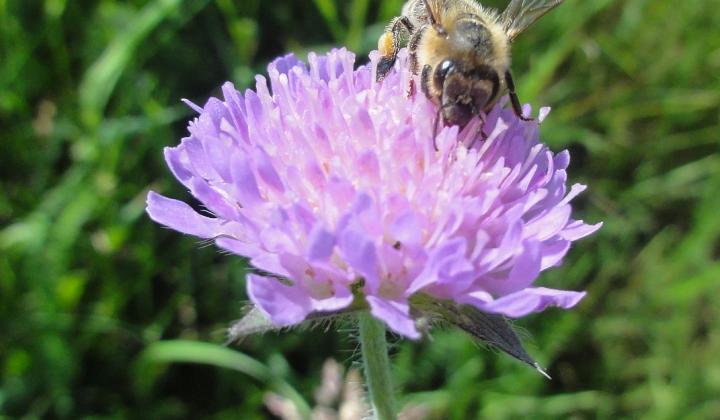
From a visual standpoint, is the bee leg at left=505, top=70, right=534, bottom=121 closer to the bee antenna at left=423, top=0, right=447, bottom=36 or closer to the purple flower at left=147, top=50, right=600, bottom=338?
the purple flower at left=147, top=50, right=600, bottom=338

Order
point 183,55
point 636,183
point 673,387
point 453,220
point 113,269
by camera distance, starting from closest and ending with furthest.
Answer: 1. point 453,220
2. point 113,269
3. point 673,387
4. point 183,55
5. point 636,183

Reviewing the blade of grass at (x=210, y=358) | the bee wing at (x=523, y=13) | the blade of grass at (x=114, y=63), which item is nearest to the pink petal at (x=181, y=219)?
the bee wing at (x=523, y=13)

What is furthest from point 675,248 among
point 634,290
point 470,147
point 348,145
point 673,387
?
point 348,145

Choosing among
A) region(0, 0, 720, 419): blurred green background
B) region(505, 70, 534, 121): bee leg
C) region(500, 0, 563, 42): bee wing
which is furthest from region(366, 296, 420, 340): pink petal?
region(0, 0, 720, 419): blurred green background

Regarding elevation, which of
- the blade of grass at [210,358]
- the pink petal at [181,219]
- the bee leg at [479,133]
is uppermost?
the bee leg at [479,133]

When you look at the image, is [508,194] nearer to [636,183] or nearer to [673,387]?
[673,387]

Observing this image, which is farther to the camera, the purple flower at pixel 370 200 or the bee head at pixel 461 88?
the bee head at pixel 461 88

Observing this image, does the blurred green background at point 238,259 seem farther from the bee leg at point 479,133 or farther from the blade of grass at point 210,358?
the bee leg at point 479,133
